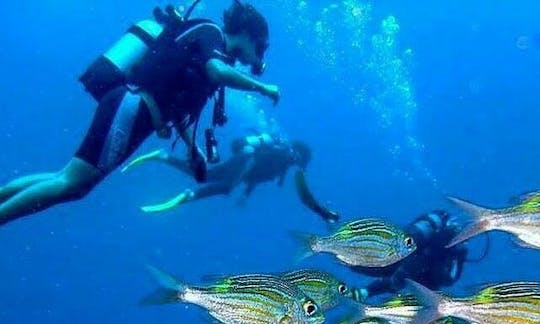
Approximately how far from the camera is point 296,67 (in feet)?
365

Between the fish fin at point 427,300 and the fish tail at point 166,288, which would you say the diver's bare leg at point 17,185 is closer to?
the fish tail at point 166,288

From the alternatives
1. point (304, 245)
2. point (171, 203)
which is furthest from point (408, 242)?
point (171, 203)

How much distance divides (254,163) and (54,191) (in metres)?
5.89

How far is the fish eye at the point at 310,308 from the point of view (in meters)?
3.60

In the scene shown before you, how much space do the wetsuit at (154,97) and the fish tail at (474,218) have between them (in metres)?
3.42

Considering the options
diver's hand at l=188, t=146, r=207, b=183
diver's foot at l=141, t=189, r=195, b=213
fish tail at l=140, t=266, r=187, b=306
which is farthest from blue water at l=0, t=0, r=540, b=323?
fish tail at l=140, t=266, r=187, b=306

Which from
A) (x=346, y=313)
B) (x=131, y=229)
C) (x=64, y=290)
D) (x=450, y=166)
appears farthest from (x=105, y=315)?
(x=346, y=313)

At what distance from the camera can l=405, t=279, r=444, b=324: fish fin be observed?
3.28 meters

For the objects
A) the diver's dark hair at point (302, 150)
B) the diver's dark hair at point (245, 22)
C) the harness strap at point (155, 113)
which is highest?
the diver's dark hair at point (302, 150)

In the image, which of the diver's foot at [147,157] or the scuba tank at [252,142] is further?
the scuba tank at [252,142]

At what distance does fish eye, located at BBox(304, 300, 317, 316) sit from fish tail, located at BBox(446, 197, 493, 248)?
0.83m

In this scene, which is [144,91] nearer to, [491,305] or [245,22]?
[245,22]

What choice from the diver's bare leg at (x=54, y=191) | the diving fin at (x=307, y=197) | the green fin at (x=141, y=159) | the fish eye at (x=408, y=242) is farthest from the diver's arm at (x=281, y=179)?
the fish eye at (x=408, y=242)

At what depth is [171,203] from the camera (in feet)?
31.9
